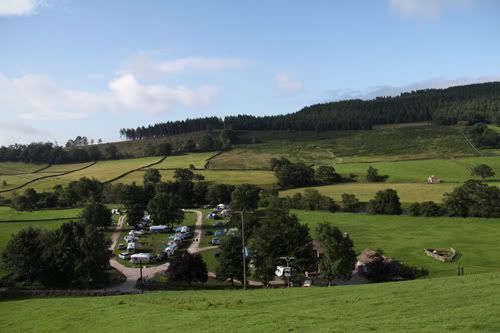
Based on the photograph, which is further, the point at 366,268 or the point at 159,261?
the point at 159,261

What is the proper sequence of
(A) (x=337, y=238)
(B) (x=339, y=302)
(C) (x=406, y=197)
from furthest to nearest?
1. (C) (x=406, y=197)
2. (A) (x=337, y=238)
3. (B) (x=339, y=302)

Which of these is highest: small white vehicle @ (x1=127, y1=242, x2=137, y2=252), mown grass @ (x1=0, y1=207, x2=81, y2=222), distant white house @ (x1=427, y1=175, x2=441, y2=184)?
distant white house @ (x1=427, y1=175, x2=441, y2=184)

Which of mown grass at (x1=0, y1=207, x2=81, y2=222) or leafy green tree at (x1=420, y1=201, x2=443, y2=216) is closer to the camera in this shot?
leafy green tree at (x1=420, y1=201, x2=443, y2=216)

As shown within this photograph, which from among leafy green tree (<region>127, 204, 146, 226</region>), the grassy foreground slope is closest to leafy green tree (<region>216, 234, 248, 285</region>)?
the grassy foreground slope

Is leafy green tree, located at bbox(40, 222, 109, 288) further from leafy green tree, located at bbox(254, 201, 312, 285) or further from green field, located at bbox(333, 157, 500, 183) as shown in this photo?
green field, located at bbox(333, 157, 500, 183)

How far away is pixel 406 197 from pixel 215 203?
54638 mm

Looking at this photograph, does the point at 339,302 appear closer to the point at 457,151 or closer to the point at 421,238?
the point at 421,238

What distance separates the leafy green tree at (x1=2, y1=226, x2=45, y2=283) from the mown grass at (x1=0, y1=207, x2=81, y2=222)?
4506cm

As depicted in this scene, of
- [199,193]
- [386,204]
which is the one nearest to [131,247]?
[199,193]

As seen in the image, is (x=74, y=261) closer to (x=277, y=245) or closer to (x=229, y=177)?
(x=277, y=245)

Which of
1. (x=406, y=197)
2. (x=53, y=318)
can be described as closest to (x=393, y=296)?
(x=53, y=318)

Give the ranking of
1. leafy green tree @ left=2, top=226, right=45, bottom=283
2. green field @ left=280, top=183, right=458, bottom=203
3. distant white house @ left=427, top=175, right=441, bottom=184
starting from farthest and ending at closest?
distant white house @ left=427, top=175, right=441, bottom=184, green field @ left=280, top=183, right=458, bottom=203, leafy green tree @ left=2, top=226, right=45, bottom=283

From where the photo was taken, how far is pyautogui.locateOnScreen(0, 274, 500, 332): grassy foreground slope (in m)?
20.7

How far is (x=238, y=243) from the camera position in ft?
212
